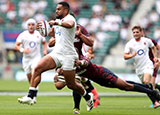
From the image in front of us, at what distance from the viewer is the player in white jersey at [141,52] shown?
15.0 m

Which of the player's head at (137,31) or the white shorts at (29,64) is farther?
the white shorts at (29,64)

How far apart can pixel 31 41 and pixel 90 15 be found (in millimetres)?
18368

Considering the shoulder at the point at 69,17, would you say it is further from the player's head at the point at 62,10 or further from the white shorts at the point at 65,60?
the white shorts at the point at 65,60

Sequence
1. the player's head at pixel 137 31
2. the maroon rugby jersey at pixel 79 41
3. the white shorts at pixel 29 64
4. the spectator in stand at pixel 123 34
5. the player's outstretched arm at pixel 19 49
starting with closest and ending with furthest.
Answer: the maroon rugby jersey at pixel 79 41 → the player's head at pixel 137 31 → the player's outstretched arm at pixel 19 49 → the white shorts at pixel 29 64 → the spectator in stand at pixel 123 34

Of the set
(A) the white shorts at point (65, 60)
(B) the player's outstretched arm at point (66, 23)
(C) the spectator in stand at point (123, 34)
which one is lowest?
(C) the spectator in stand at point (123, 34)

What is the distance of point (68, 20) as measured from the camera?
11.2 m

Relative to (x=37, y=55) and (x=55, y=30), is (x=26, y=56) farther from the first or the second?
(x=55, y=30)

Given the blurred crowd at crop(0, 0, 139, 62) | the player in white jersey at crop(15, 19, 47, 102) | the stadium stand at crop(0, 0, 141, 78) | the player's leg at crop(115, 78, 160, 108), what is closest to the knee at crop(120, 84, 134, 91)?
the player's leg at crop(115, 78, 160, 108)

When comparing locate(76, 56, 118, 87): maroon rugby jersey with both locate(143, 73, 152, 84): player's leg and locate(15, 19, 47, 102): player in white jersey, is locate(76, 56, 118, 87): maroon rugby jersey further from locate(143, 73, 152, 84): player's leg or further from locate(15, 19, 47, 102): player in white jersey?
locate(15, 19, 47, 102): player in white jersey

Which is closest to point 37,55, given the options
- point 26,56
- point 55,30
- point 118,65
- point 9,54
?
point 26,56

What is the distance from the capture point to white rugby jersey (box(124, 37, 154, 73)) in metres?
15.1

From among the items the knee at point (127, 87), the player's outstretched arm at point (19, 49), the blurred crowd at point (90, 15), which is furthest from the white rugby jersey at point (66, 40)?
the blurred crowd at point (90, 15)

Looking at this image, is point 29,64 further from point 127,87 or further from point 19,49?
point 127,87

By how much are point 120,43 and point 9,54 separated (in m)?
7.26
